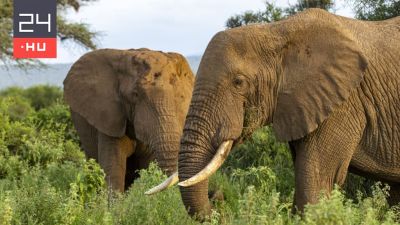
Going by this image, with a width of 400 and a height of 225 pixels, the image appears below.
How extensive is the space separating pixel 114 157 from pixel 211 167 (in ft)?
10.6

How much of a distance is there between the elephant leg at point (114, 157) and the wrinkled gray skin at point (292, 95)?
2.69 metres

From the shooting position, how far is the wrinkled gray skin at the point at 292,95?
5051mm

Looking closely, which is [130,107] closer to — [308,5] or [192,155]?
[192,155]

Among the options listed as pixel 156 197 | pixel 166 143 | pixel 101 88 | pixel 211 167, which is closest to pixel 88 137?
pixel 101 88

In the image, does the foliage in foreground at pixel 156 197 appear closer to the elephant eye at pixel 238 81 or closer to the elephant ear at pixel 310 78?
the elephant ear at pixel 310 78

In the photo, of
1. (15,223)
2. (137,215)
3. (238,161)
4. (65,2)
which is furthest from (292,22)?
(65,2)

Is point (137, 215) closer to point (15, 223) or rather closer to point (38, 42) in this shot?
→ point (15, 223)

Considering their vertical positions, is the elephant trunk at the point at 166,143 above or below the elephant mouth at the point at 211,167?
below

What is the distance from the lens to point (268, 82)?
5188 mm

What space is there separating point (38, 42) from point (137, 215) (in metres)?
15.4

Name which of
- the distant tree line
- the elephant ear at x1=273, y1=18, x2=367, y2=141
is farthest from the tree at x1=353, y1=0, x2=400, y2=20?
the elephant ear at x1=273, y1=18, x2=367, y2=141

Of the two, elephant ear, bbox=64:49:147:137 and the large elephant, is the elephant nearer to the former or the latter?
the large elephant

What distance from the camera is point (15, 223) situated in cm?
556

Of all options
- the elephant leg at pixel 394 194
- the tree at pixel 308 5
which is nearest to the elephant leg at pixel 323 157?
the elephant leg at pixel 394 194
